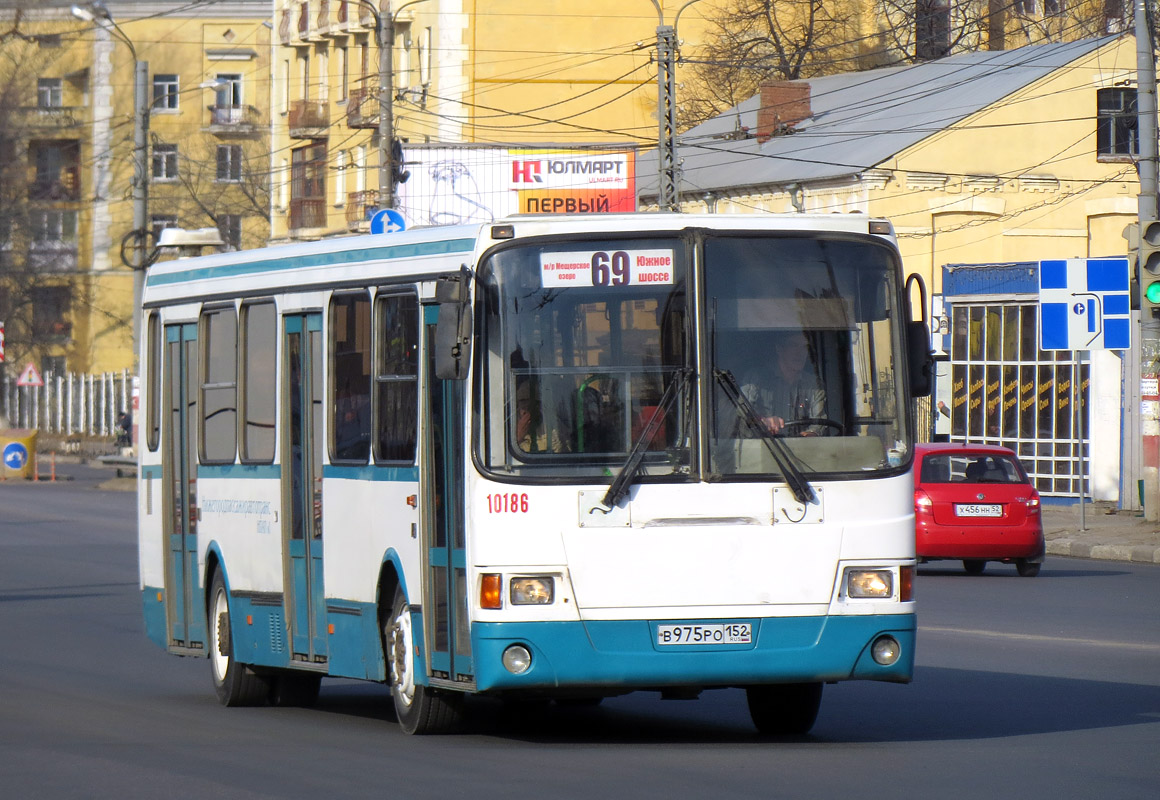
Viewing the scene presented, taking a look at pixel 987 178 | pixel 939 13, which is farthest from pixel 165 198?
pixel 987 178

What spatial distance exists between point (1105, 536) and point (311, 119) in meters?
44.9

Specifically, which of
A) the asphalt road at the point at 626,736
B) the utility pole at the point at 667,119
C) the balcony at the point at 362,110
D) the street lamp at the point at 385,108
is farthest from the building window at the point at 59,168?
the asphalt road at the point at 626,736

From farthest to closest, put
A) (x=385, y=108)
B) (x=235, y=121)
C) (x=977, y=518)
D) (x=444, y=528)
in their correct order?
(x=235, y=121) → (x=385, y=108) → (x=977, y=518) → (x=444, y=528)

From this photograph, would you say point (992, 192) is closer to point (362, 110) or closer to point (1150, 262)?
point (1150, 262)

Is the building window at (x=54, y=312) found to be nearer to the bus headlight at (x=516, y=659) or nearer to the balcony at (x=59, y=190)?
the balcony at (x=59, y=190)

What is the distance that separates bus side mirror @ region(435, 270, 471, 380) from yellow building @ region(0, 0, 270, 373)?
7479cm

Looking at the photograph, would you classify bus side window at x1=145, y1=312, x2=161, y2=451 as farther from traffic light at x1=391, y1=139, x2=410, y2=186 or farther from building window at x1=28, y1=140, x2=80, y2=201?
building window at x1=28, y1=140, x2=80, y2=201

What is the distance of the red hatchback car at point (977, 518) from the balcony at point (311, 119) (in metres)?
47.5

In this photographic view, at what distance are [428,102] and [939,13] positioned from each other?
50.8 ft

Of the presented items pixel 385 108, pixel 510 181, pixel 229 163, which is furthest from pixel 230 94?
pixel 385 108

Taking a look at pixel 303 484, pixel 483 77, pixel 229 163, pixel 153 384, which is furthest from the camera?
pixel 229 163

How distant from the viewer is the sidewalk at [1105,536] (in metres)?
26.8

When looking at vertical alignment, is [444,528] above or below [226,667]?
above

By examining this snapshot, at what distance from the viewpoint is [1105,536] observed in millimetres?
29047
